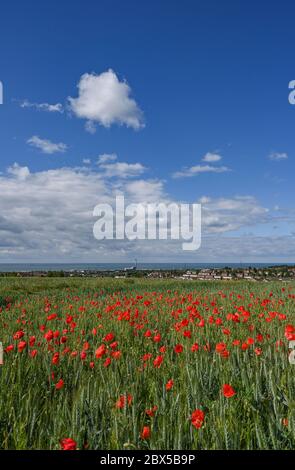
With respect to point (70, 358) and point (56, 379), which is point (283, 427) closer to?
point (56, 379)

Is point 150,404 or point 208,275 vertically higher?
point 150,404

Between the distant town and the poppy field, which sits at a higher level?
the poppy field

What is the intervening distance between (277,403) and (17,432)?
5.85 feet

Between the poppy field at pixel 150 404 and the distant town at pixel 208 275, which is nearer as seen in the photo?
the poppy field at pixel 150 404

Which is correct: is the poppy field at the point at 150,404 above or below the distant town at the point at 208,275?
above

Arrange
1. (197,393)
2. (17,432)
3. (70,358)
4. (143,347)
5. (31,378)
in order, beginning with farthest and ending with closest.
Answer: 1. (143,347)
2. (70,358)
3. (31,378)
4. (197,393)
5. (17,432)

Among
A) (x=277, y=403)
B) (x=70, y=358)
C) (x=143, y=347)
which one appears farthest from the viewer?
(x=143, y=347)

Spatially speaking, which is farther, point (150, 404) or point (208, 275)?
point (208, 275)

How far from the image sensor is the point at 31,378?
364 centimetres

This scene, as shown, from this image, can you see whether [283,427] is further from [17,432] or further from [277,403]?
[17,432]

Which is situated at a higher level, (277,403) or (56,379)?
(277,403)

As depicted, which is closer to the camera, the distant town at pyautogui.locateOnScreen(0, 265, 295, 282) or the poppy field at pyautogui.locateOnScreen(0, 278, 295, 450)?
the poppy field at pyautogui.locateOnScreen(0, 278, 295, 450)
